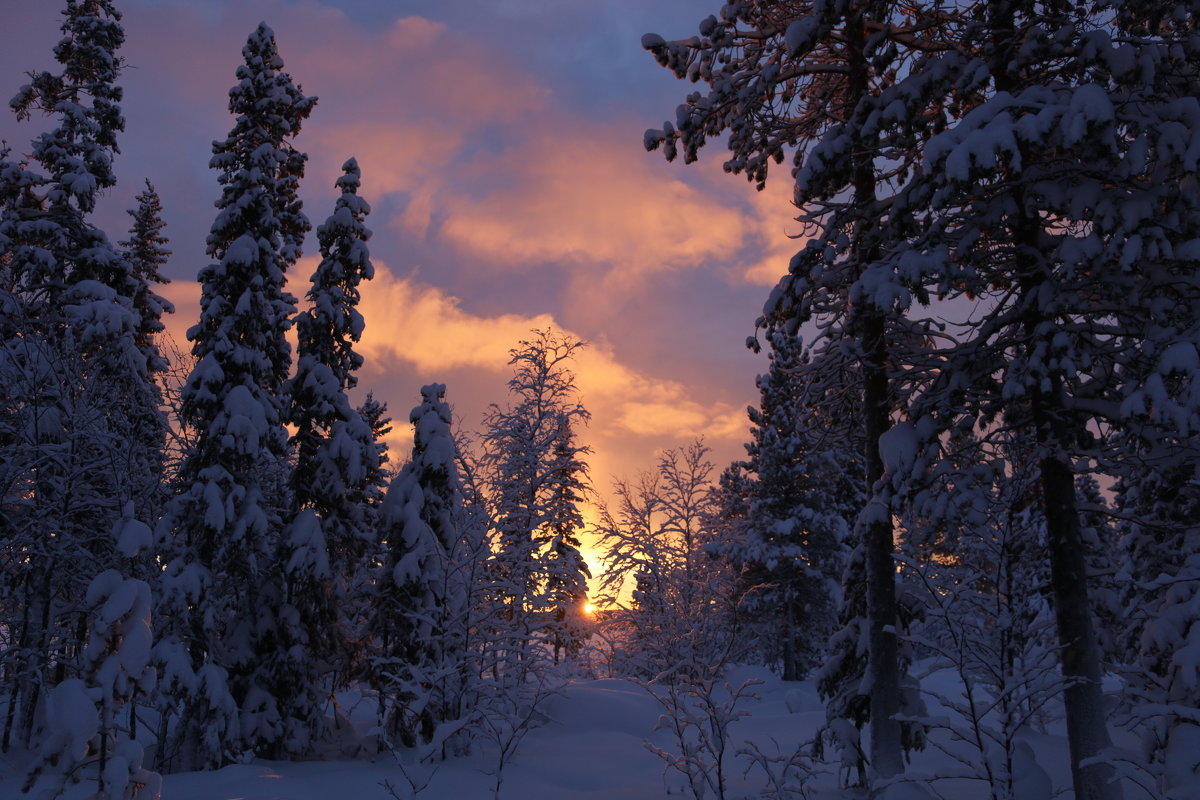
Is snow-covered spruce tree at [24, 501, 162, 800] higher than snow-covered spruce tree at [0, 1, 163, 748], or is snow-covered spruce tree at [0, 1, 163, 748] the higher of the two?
snow-covered spruce tree at [0, 1, 163, 748]

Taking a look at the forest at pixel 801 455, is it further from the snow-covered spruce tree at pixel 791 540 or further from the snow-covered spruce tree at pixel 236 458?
the snow-covered spruce tree at pixel 791 540

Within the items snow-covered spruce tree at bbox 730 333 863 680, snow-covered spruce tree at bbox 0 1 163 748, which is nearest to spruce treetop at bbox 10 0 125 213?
snow-covered spruce tree at bbox 0 1 163 748

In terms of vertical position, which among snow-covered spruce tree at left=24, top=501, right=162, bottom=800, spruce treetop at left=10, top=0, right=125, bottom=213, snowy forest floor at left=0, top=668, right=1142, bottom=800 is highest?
spruce treetop at left=10, top=0, right=125, bottom=213

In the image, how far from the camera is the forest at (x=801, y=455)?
24.7 feet

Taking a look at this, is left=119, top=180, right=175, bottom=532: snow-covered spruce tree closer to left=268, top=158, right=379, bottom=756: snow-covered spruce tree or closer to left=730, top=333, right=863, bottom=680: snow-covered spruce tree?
left=268, top=158, right=379, bottom=756: snow-covered spruce tree

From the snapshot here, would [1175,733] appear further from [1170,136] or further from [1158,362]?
[1170,136]

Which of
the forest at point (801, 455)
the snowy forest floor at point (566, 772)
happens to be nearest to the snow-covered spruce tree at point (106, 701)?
the forest at point (801, 455)

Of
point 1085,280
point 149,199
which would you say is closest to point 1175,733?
point 1085,280

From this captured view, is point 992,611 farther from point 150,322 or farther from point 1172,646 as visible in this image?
point 150,322

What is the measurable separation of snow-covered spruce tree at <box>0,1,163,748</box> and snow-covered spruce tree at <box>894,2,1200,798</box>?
16139mm

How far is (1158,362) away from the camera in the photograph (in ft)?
23.6

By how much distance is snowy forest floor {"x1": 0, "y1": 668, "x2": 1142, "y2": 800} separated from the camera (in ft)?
36.0

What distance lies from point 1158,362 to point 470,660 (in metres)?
12.7

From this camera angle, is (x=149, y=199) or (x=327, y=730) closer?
(x=327, y=730)
